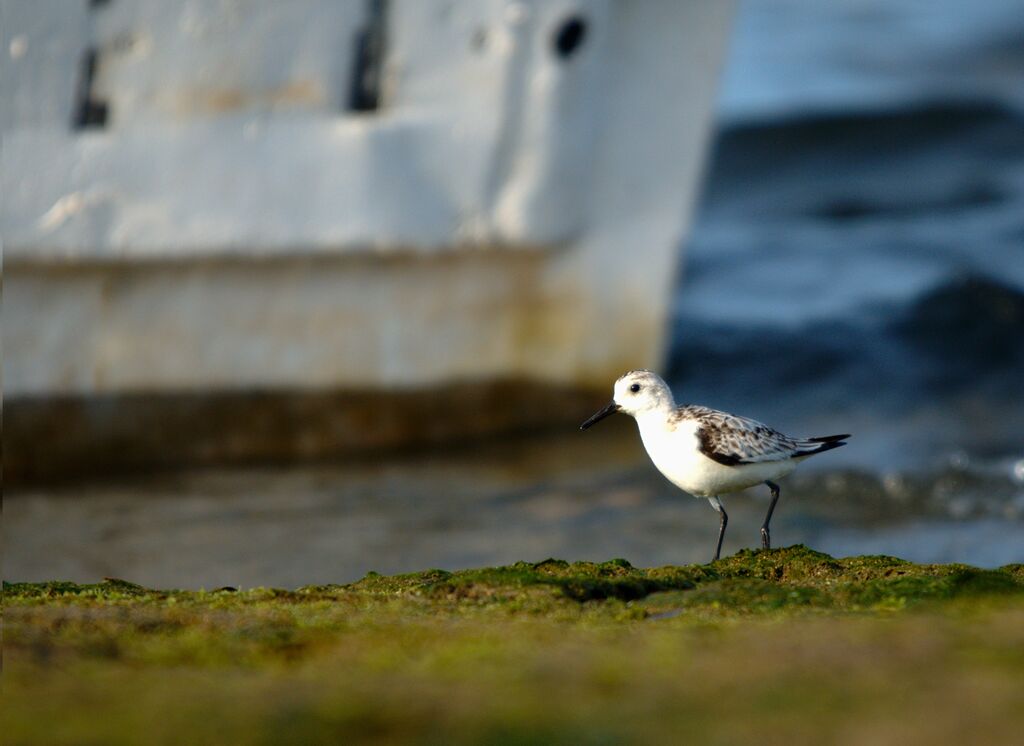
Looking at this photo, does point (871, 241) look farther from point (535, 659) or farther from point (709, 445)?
point (535, 659)

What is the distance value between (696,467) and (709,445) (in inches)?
4.4

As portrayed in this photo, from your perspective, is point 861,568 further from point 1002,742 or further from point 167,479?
point 167,479

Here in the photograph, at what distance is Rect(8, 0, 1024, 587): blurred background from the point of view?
358 inches

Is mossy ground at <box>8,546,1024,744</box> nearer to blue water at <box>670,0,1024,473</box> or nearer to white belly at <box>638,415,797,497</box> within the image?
white belly at <box>638,415,797,497</box>

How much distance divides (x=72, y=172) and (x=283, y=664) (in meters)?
6.35

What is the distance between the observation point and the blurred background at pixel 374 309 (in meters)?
9.10

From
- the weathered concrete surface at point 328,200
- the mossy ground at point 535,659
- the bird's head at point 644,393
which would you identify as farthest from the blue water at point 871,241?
the mossy ground at point 535,659

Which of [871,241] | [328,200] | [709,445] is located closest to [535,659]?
[709,445]

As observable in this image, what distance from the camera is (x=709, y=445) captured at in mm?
5789

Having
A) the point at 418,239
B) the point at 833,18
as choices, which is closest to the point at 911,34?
the point at 833,18

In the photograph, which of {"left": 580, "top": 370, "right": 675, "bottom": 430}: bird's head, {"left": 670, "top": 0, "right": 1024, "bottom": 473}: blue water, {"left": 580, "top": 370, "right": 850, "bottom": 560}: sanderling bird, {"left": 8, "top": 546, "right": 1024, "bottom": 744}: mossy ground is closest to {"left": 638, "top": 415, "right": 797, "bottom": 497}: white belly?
{"left": 580, "top": 370, "right": 850, "bottom": 560}: sanderling bird

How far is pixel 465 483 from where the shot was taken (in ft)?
33.6

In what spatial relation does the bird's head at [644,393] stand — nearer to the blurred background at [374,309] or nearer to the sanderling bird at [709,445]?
the sanderling bird at [709,445]

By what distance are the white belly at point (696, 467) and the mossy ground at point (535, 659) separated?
0.86m
